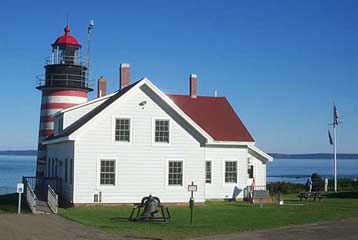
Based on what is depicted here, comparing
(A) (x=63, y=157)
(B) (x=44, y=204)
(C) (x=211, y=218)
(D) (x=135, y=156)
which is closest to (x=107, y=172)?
(D) (x=135, y=156)

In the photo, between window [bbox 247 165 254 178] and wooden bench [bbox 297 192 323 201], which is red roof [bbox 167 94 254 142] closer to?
window [bbox 247 165 254 178]

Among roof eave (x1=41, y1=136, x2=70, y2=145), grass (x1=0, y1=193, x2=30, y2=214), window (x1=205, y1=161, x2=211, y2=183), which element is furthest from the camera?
window (x1=205, y1=161, x2=211, y2=183)

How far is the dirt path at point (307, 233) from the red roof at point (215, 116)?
1456cm

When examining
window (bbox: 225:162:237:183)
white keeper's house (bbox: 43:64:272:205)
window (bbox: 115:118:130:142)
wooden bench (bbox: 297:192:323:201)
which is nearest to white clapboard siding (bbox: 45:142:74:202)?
white keeper's house (bbox: 43:64:272:205)

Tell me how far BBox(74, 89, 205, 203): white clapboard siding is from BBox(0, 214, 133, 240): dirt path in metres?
5.44

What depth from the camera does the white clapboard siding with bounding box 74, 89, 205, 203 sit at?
2952 centimetres

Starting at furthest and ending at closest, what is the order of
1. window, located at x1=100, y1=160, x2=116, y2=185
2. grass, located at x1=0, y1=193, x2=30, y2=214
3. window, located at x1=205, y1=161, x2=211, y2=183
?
window, located at x1=205, y1=161, x2=211, y2=183, window, located at x1=100, y1=160, x2=116, y2=185, grass, located at x1=0, y1=193, x2=30, y2=214

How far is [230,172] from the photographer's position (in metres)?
35.3

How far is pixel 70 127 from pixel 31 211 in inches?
269

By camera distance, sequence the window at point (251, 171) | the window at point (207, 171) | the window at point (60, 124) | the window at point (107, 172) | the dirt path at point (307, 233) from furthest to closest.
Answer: the window at point (251, 171), the window at point (207, 171), the window at point (60, 124), the window at point (107, 172), the dirt path at point (307, 233)

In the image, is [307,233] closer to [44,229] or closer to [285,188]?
A: [44,229]

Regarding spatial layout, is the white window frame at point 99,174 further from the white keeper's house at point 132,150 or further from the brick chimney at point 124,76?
the brick chimney at point 124,76

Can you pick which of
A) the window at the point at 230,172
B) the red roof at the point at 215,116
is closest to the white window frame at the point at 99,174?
the red roof at the point at 215,116

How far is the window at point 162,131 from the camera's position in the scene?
3125 centimetres
